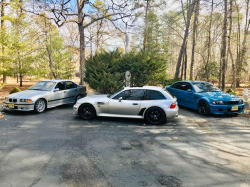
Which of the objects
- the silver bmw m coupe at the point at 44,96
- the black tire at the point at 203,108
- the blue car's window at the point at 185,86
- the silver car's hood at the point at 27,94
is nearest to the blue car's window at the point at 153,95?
the black tire at the point at 203,108

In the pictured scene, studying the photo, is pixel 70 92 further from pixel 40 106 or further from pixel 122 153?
pixel 122 153

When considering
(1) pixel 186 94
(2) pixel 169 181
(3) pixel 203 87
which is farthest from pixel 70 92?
(2) pixel 169 181

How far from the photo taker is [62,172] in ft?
10.4

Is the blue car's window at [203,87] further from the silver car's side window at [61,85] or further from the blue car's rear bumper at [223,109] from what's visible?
the silver car's side window at [61,85]

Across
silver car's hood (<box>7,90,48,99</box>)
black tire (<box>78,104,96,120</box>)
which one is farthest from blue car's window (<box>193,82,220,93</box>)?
silver car's hood (<box>7,90,48,99</box>)

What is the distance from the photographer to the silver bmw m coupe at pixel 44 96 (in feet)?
24.3

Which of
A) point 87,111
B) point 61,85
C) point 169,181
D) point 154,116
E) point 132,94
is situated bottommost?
point 169,181

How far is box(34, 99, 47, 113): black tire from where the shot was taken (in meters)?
7.66

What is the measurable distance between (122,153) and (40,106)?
5.45 metres

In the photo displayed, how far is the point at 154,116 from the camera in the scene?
6.34 meters

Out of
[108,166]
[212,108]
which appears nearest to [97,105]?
[108,166]

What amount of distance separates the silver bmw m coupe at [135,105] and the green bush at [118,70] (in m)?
4.13

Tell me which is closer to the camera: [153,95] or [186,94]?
[153,95]

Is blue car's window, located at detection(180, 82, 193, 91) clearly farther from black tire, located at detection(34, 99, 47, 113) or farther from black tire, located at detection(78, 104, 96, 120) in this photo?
black tire, located at detection(34, 99, 47, 113)
